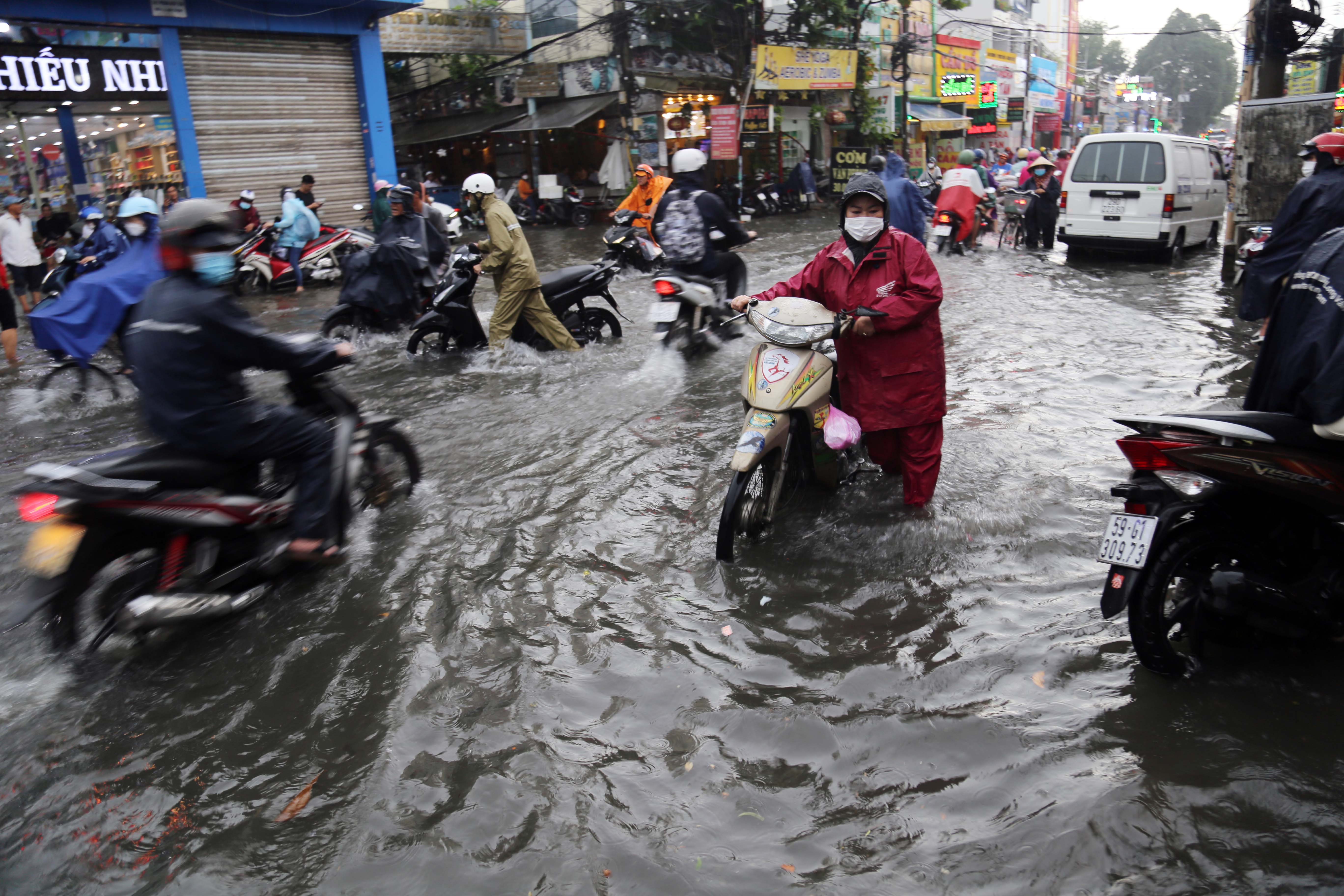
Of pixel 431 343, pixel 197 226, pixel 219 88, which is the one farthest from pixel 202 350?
pixel 219 88

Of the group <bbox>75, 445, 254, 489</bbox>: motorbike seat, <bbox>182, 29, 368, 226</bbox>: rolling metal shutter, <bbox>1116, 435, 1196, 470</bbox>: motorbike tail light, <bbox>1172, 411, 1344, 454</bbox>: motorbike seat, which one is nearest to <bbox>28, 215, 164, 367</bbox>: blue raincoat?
<bbox>75, 445, 254, 489</bbox>: motorbike seat

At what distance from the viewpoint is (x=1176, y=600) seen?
3.05 meters

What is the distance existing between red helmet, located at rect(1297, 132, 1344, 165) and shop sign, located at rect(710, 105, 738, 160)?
16.6 meters

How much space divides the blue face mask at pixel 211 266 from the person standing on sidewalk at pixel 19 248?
1016 centimetres

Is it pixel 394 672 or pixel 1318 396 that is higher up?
pixel 1318 396

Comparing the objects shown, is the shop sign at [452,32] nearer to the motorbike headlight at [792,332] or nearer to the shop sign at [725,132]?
the shop sign at [725,132]

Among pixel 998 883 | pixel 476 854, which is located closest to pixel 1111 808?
pixel 998 883

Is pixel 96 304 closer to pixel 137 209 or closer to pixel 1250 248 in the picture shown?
pixel 137 209

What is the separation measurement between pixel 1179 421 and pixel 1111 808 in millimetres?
1192

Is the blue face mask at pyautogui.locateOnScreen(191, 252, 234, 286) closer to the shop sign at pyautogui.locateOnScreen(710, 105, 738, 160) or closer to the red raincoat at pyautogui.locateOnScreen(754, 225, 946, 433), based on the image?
the red raincoat at pyautogui.locateOnScreen(754, 225, 946, 433)

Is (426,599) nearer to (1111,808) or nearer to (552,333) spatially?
(1111,808)

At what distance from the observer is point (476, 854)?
247 cm

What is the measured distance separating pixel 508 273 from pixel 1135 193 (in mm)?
9230

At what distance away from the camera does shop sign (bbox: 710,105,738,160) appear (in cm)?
2167
